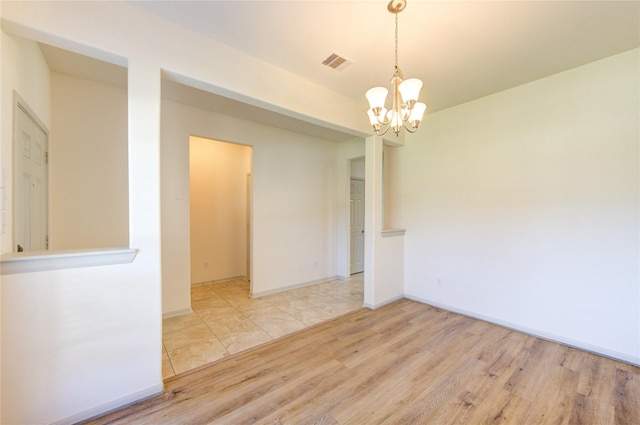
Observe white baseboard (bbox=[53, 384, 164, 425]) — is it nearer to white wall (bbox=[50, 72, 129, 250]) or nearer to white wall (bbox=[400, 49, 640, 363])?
white wall (bbox=[50, 72, 129, 250])

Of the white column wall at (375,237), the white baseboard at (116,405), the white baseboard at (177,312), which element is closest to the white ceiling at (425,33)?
the white column wall at (375,237)

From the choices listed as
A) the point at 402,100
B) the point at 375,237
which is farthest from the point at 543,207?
the point at 402,100

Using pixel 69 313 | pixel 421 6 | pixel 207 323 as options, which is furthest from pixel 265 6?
pixel 207 323

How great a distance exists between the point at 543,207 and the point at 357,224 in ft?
10.8

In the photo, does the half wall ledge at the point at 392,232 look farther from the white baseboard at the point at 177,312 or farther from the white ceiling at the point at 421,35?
the white baseboard at the point at 177,312

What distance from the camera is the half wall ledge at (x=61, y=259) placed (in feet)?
4.78

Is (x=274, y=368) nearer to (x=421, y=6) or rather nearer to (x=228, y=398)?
(x=228, y=398)

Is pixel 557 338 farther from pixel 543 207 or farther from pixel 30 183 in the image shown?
pixel 30 183

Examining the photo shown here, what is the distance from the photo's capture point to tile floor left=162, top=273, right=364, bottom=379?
2475mm

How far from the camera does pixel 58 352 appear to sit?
62.5 inches

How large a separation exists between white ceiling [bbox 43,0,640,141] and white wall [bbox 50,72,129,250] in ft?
0.74

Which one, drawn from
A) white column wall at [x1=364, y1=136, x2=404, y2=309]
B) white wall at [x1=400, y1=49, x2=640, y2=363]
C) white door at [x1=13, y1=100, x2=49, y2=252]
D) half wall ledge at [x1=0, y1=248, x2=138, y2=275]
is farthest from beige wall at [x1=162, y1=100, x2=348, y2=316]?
white wall at [x1=400, y1=49, x2=640, y2=363]

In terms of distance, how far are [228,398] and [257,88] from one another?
8.53 feet

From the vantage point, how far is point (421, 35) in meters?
2.11
